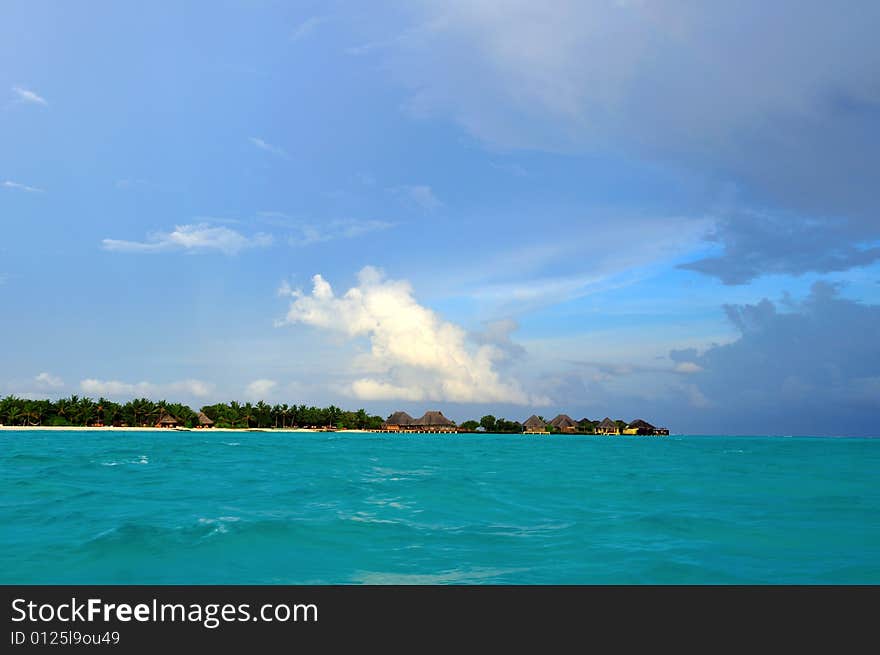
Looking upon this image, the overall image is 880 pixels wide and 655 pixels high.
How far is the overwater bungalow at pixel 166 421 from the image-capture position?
483ft

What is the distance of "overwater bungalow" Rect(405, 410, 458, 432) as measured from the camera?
18575cm

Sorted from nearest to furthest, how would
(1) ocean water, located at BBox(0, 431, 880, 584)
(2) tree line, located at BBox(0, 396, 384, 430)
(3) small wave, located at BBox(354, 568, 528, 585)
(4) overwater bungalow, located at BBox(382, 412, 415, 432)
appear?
(3) small wave, located at BBox(354, 568, 528, 585) → (1) ocean water, located at BBox(0, 431, 880, 584) → (2) tree line, located at BBox(0, 396, 384, 430) → (4) overwater bungalow, located at BBox(382, 412, 415, 432)

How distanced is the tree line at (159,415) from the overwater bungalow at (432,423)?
38.5 ft

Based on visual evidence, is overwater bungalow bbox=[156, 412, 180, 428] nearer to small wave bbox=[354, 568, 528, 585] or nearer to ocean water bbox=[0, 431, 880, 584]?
ocean water bbox=[0, 431, 880, 584]

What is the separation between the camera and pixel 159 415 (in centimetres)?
14825

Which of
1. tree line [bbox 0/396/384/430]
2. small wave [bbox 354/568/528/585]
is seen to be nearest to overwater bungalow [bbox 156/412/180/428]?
tree line [bbox 0/396/384/430]

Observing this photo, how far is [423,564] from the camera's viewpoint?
12.7 metres

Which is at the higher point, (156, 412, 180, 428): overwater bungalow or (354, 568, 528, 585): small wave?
→ (354, 568, 528, 585): small wave

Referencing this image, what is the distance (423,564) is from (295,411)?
163 meters

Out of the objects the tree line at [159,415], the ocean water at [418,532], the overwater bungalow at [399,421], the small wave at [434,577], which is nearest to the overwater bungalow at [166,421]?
the tree line at [159,415]

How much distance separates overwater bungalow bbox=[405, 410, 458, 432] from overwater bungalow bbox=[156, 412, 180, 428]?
220 feet
